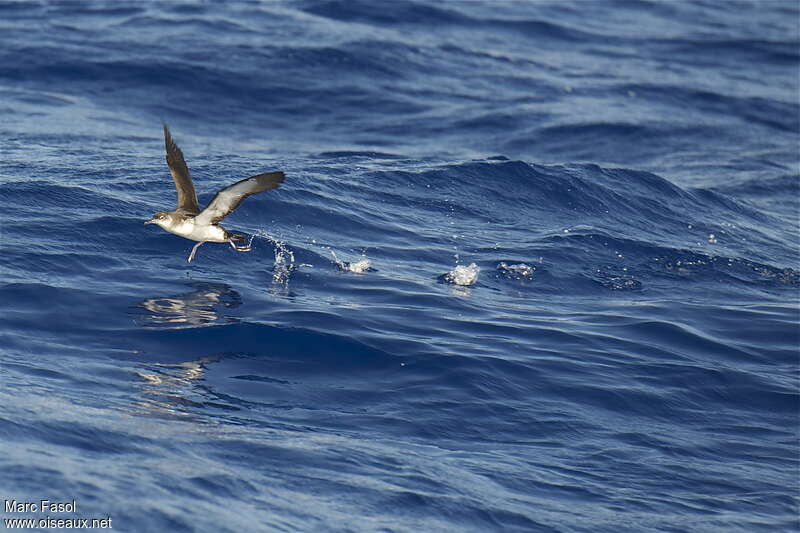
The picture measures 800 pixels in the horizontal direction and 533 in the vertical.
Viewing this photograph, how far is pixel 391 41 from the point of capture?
2366 centimetres

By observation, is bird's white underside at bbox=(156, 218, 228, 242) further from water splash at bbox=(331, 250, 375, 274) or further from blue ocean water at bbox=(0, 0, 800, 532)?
water splash at bbox=(331, 250, 375, 274)

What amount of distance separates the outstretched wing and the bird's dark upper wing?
0.85ft

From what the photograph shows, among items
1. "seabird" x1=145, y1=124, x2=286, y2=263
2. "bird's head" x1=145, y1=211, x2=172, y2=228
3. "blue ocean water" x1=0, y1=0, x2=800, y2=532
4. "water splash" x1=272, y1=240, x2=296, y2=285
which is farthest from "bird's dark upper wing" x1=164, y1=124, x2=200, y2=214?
"water splash" x1=272, y1=240, x2=296, y2=285

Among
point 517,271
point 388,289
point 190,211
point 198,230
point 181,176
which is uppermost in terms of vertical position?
point 181,176

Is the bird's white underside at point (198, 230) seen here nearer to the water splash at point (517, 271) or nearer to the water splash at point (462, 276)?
the water splash at point (462, 276)

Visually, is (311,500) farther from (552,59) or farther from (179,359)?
(552,59)

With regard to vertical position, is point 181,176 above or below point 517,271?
above

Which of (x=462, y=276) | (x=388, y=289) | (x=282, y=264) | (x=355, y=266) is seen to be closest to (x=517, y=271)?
(x=462, y=276)

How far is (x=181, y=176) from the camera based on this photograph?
11.0 meters

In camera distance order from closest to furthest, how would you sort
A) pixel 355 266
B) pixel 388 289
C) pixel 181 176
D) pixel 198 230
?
pixel 181 176
pixel 198 230
pixel 388 289
pixel 355 266

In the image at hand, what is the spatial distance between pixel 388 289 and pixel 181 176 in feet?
8.64

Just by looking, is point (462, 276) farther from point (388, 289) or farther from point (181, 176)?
point (181, 176)

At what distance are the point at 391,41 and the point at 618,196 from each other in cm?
879

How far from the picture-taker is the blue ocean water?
8.33m
